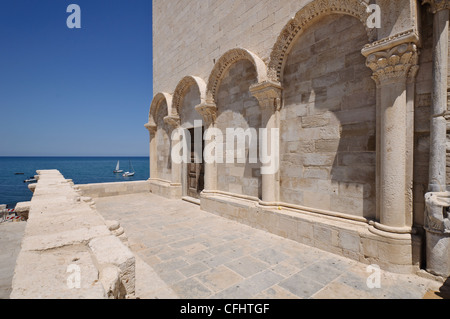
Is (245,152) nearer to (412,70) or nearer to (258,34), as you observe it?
(258,34)

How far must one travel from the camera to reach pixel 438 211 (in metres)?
2.94

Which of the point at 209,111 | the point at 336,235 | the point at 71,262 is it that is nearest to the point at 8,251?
the point at 71,262

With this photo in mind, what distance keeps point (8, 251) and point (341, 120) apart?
7394 millimetres

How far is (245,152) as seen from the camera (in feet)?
19.9

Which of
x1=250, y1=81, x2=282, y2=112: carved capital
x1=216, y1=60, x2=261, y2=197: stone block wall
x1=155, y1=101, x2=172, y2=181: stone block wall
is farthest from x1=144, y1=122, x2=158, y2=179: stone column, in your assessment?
x1=250, y1=81, x2=282, y2=112: carved capital

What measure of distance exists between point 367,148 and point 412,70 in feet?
4.08

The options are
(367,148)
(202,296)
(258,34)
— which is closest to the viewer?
(202,296)

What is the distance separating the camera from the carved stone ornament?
292 centimetres

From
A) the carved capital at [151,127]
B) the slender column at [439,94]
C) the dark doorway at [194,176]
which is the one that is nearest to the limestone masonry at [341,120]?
the slender column at [439,94]

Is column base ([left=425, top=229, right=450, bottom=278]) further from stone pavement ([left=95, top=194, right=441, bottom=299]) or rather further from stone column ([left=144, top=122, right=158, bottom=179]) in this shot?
stone column ([left=144, top=122, right=158, bottom=179])

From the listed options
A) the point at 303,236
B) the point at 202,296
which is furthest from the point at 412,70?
the point at 202,296

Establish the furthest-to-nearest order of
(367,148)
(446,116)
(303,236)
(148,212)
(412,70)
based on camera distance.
Result: 1. (148,212)
2. (303,236)
3. (367,148)
4. (412,70)
5. (446,116)

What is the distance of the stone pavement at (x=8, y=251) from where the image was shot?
3598mm

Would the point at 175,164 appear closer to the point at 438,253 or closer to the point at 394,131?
the point at 394,131
